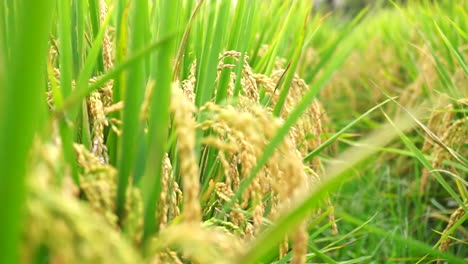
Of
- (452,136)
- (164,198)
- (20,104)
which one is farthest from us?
(452,136)

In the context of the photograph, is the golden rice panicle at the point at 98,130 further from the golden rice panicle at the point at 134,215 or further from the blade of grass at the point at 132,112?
the golden rice panicle at the point at 134,215

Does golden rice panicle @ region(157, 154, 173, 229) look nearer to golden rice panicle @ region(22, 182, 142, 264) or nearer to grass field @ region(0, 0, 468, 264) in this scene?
grass field @ region(0, 0, 468, 264)

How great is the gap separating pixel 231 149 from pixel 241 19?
28.7 inches

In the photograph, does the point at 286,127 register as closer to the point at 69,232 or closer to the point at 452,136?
the point at 69,232

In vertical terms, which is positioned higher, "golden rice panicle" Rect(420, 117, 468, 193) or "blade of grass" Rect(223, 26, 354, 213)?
"blade of grass" Rect(223, 26, 354, 213)

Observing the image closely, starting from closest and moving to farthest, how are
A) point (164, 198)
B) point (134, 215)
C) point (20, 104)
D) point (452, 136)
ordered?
point (20, 104), point (134, 215), point (164, 198), point (452, 136)

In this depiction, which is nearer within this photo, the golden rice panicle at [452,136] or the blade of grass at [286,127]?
the blade of grass at [286,127]

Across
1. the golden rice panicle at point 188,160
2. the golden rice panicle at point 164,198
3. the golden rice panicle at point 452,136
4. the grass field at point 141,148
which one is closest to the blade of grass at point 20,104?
the grass field at point 141,148

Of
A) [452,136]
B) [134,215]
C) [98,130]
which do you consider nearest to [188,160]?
[134,215]

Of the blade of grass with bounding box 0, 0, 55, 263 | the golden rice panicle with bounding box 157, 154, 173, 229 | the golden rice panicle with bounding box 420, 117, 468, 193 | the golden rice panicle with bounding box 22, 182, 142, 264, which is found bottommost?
the golden rice panicle with bounding box 420, 117, 468, 193

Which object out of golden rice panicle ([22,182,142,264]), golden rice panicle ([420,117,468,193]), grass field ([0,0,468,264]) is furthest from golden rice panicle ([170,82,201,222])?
golden rice panicle ([420,117,468,193])

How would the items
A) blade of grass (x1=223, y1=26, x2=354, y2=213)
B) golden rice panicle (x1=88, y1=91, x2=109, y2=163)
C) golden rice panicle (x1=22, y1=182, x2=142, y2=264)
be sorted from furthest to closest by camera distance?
golden rice panicle (x1=88, y1=91, x2=109, y2=163)
blade of grass (x1=223, y1=26, x2=354, y2=213)
golden rice panicle (x1=22, y1=182, x2=142, y2=264)

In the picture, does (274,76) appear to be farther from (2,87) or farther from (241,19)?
(2,87)

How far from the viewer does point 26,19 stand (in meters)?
0.54
